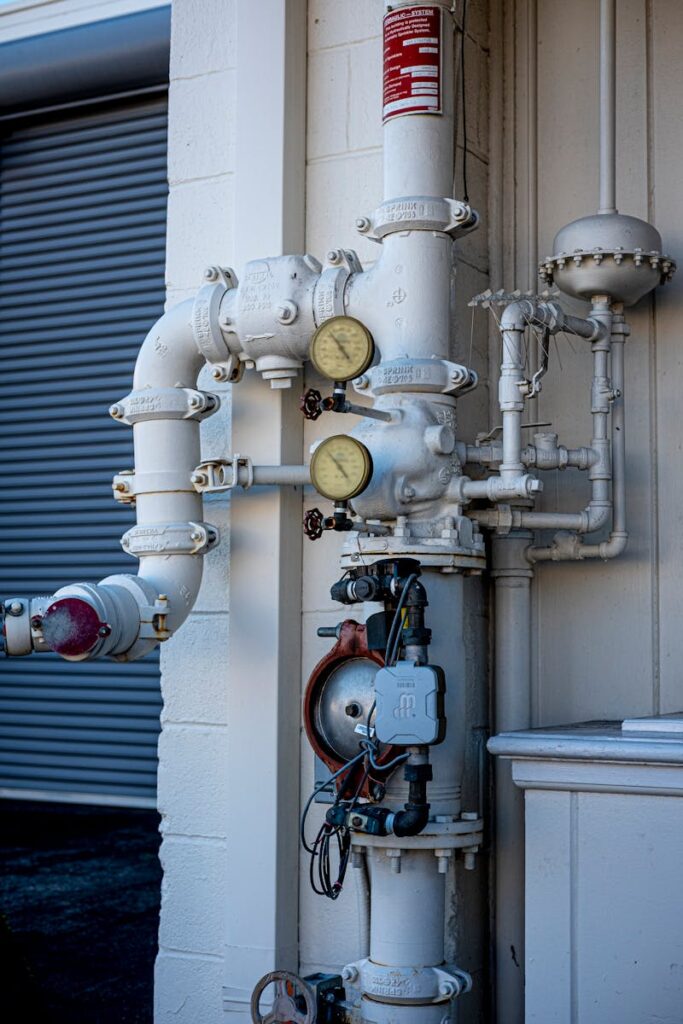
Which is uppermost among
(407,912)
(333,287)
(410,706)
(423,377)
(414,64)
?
(414,64)

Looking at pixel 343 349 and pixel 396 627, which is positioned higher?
pixel 343 349

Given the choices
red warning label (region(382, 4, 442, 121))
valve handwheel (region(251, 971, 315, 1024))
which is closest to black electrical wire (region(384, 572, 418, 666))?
valve handwheel (region(251, 971, 315, 1024))

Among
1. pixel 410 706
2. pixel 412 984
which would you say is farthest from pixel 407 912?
pixel 410 706

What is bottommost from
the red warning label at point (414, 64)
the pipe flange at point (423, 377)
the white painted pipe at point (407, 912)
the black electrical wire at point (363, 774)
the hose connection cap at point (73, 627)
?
the white painted pipe at point (407, 912)

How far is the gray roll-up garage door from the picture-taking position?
5152 mm

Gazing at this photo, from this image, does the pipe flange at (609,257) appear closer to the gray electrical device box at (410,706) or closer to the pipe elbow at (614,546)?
the pipe elbow at (614,546)

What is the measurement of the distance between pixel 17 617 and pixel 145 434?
1.82ft

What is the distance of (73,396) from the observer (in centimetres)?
535

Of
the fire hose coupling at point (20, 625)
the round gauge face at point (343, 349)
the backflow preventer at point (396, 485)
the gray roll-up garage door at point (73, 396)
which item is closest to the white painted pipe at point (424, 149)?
the backflow preventer at point (396, 485)

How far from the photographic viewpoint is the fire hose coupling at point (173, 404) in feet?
9.73

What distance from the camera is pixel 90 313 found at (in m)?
5.33

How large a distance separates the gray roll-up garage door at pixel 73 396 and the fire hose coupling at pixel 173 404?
220cm

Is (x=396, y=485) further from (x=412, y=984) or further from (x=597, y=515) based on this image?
(x=412, y=984)

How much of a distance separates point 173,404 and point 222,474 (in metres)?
0.21
